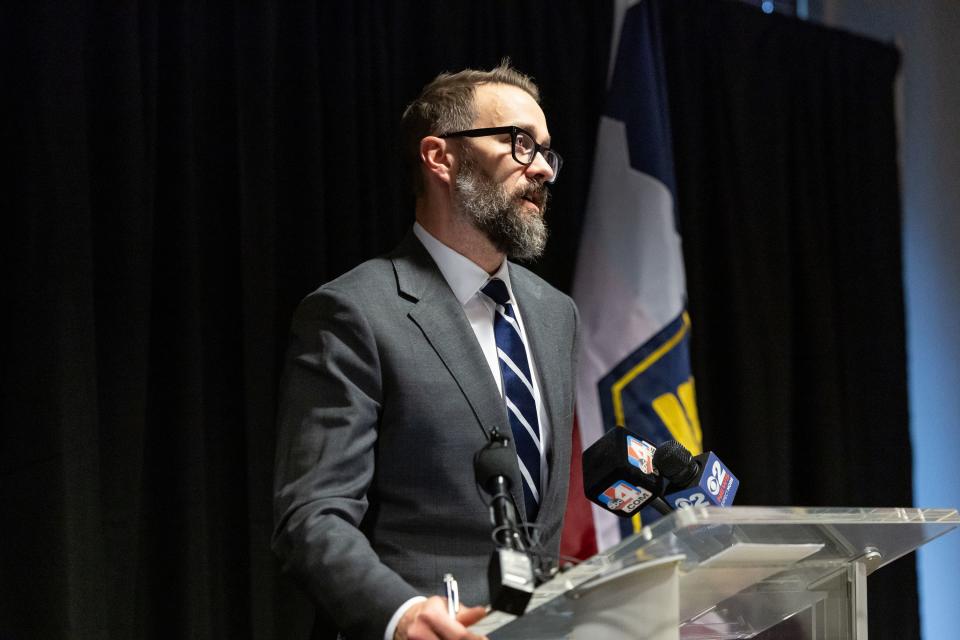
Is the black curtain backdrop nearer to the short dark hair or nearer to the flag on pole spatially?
the flag on pole

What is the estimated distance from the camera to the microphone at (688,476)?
1637 mm

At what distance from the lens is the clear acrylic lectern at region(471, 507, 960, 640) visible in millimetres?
1248

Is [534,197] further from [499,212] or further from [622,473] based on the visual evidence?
[622,473]

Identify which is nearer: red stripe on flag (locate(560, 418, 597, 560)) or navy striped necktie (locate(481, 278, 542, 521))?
navy striped necktie (locate(481, 278, 542, 521))

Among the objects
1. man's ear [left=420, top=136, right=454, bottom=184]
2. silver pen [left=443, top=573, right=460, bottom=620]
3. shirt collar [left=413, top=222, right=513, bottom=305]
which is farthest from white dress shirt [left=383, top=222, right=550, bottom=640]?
silver pen [left=443, top=573, right=460, bottom=620]

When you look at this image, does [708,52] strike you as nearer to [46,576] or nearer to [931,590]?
[931,590]

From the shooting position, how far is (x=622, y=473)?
5.29 feet

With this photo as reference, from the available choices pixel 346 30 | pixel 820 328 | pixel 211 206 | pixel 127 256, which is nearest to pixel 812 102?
pixel 820 328

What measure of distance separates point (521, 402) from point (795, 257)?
264 centimetres

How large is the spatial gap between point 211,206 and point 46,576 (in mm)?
1069

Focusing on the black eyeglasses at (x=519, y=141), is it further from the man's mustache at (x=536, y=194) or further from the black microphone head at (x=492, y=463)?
the black microphone head at (x=492, y=463)

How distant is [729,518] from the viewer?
124cm

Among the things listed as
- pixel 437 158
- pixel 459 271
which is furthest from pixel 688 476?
pixel 437 158

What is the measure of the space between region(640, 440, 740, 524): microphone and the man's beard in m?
0.58
